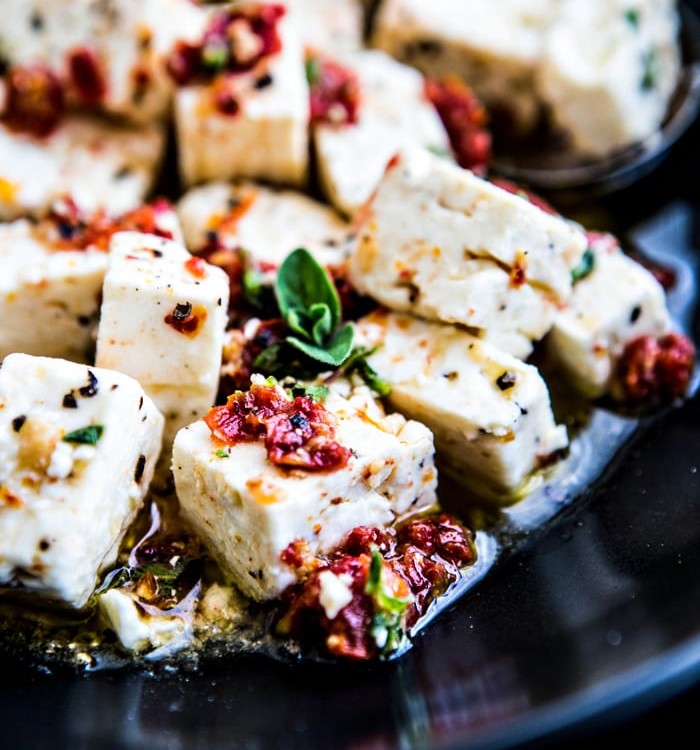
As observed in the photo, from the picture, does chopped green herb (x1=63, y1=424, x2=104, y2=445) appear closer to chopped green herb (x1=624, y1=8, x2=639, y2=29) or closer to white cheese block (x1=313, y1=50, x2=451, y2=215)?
white cheese block (x1=313, y1=50, x2=451, y2=215)

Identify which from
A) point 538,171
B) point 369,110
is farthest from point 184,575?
point 538,171

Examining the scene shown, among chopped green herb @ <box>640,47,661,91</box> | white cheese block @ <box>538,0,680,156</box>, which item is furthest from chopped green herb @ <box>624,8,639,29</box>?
chopped green herb @ <box>640,47,661,91</box>

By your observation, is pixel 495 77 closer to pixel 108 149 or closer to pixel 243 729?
pixel 108 149

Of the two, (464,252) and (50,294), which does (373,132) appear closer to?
(464,252)

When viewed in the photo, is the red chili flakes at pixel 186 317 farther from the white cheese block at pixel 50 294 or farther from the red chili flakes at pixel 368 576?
the red chili flakes at pixel 368 576

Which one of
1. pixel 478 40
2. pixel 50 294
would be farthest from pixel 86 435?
pixel 478 40

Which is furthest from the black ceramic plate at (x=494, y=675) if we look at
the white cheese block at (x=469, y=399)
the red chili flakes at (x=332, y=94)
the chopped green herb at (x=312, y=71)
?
the chopped green herb at (x=312, y=71)

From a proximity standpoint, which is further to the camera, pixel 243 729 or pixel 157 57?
pixel 157 57
